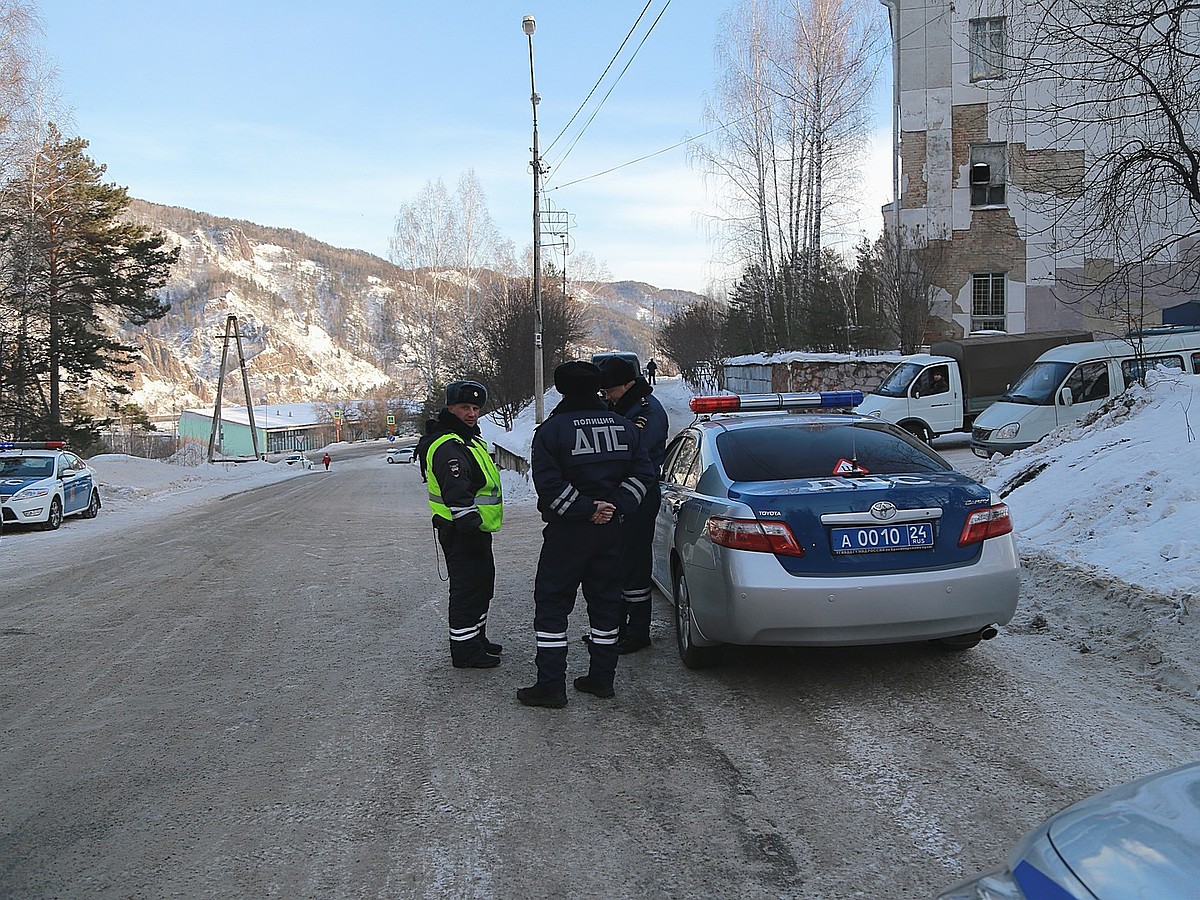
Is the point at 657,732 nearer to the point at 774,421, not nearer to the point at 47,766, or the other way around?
the point at 774,421

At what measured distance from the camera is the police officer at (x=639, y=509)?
6.42m

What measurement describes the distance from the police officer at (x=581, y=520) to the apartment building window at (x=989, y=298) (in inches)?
1146

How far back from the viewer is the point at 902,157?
3167 centimetres

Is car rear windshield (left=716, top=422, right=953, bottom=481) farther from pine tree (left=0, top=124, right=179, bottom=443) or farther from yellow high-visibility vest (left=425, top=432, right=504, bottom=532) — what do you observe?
pine tree (left=0, top=124, right=179, bottom=443)

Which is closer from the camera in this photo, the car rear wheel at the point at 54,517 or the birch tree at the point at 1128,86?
the birch tree at the point at 1128,86

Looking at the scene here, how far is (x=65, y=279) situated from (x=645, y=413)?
37088 millimetres

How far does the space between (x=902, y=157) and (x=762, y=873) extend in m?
31.6

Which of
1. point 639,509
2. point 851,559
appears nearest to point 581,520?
point 639,509

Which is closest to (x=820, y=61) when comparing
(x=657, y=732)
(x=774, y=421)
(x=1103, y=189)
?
(x=1103, y=189)

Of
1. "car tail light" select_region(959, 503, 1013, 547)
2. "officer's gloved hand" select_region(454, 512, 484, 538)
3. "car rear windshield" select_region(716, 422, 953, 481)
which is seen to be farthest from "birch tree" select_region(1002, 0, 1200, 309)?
"officer's gloved hand" select_region(454, 512, 484, 538)

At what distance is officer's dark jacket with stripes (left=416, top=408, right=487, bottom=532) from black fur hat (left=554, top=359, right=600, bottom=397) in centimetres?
94

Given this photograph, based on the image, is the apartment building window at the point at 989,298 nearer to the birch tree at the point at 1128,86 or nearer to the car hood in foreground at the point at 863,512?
Result: the birch tree at the point at 1128,86

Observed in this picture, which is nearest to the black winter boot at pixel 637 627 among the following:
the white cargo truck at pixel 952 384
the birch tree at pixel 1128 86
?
the birch tree at pixel 1128 86

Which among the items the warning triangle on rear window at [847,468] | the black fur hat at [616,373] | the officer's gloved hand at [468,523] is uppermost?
the black fur hat at [616,373]
